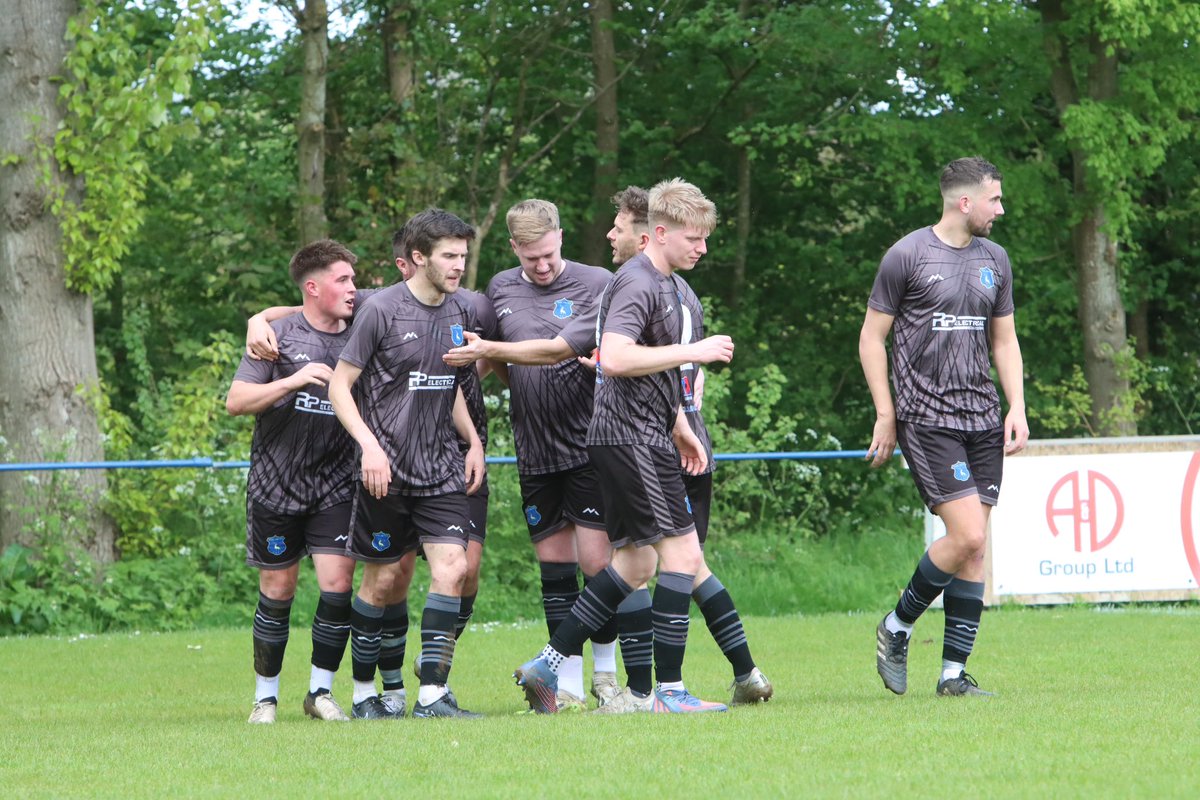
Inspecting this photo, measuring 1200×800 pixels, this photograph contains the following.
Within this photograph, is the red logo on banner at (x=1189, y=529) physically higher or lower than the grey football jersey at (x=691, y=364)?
lower

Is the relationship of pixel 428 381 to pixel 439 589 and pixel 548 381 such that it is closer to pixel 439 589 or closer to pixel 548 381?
pixel 548 381

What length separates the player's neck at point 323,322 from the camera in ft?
23.9

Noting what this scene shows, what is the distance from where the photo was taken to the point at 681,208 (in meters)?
6.37

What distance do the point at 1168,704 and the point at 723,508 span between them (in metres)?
8.73

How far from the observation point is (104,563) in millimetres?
13570

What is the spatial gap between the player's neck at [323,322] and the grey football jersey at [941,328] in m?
2.37

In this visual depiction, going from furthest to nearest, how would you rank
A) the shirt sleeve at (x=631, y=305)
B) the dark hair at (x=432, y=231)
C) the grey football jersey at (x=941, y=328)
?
the grey football jersey at (x=941, y=328)
the dark hair at (x=432, y=231)
the shirt sleeve at (x=631, y=305)

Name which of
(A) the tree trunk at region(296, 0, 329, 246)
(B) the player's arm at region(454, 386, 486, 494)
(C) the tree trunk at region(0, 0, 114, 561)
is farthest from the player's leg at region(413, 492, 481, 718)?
(A) the tree trunk at region(296, 0, 329, 246)

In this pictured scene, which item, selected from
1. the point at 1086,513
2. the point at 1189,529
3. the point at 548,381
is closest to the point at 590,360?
the point at 548,381

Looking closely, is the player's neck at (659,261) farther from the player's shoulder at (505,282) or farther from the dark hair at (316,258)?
the dark hair at (316,258)

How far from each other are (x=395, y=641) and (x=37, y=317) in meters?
7.63

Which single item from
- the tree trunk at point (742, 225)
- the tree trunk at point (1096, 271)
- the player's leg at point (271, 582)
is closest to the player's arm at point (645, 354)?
the player's leg at point (271, 582)

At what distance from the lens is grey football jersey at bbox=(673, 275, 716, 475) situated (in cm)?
674

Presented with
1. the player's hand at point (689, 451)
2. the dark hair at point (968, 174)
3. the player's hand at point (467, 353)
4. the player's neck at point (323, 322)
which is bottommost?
the player's hand at point (689, 451)
